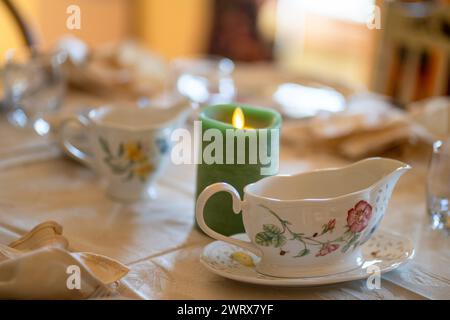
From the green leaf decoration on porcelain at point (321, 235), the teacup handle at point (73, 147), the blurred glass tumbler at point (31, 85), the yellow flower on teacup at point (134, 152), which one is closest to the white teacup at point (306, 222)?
the green leaf decoration on porcelain at point (321, 235)

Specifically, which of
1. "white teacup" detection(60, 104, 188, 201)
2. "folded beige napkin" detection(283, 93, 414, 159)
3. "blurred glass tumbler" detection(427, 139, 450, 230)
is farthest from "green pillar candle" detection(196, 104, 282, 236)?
"folded beige napkin" detection(283, 93, 414, 159)

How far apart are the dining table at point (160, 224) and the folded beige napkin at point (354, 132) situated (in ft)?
0.07

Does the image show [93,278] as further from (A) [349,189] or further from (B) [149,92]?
(B) [149,92]

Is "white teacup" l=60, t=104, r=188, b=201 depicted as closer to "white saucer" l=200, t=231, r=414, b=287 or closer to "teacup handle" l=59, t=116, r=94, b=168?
"teacup handle" l=59, t=116, r=94, b=168

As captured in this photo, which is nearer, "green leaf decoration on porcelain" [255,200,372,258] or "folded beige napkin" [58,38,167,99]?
"green leaf decoration on porcelain" [255,200,372,258]

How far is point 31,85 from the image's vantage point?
136 cm

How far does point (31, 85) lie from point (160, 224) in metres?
0.55

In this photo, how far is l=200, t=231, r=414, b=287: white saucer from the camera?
0.75 meters

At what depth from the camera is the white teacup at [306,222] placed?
0.74 meters

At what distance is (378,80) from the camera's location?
180cm

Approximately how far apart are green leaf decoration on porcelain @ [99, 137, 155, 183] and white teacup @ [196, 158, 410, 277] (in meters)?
0.25

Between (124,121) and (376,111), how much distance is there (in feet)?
1.79

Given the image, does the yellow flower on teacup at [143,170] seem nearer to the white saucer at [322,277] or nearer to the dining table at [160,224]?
the dining table at [160,224]

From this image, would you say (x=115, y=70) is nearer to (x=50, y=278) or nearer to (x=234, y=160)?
(x=234, y=160)
